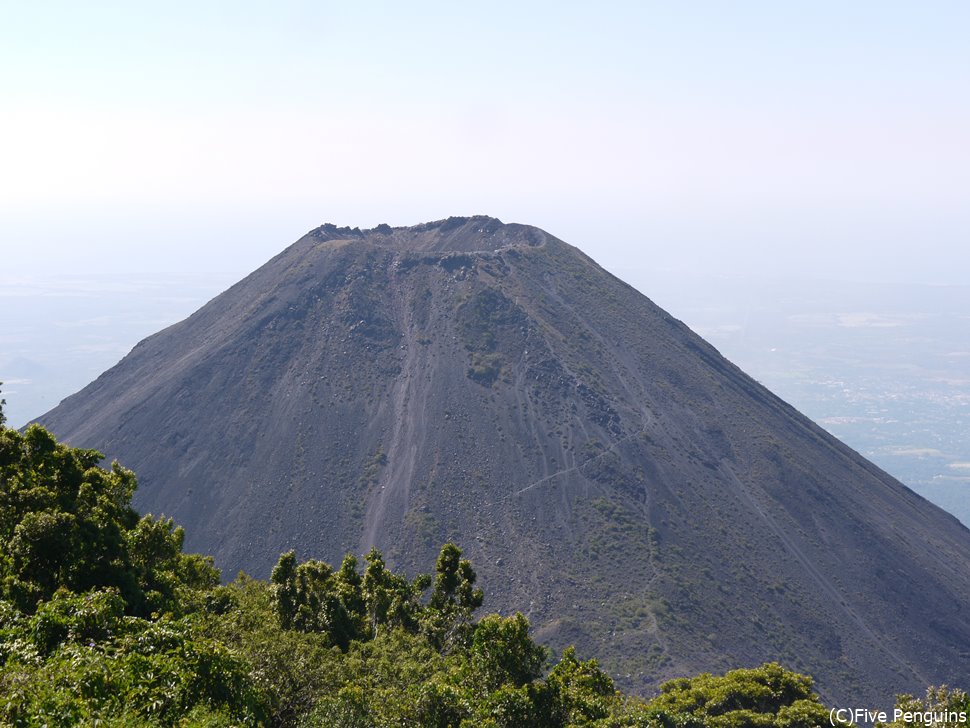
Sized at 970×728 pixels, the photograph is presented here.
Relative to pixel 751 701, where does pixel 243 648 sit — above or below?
above

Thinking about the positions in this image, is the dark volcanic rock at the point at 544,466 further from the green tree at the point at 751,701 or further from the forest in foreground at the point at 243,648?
the forest in foreground at the point at 243,648

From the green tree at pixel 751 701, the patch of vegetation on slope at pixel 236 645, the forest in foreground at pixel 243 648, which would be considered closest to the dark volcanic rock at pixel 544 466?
the green tree at pixel 751 701

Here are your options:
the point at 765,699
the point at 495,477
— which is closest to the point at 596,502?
the point at 495,477

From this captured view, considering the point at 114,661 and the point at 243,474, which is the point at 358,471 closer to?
the point at 243,474

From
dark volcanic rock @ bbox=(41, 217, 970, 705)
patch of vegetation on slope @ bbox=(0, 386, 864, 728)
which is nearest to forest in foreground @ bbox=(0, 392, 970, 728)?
patch of vegetation on slope @ bbox=(0, 386, 864, 728)

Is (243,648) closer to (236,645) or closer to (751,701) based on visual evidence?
(236,645)

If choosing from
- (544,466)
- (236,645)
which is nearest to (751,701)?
(236,645)
